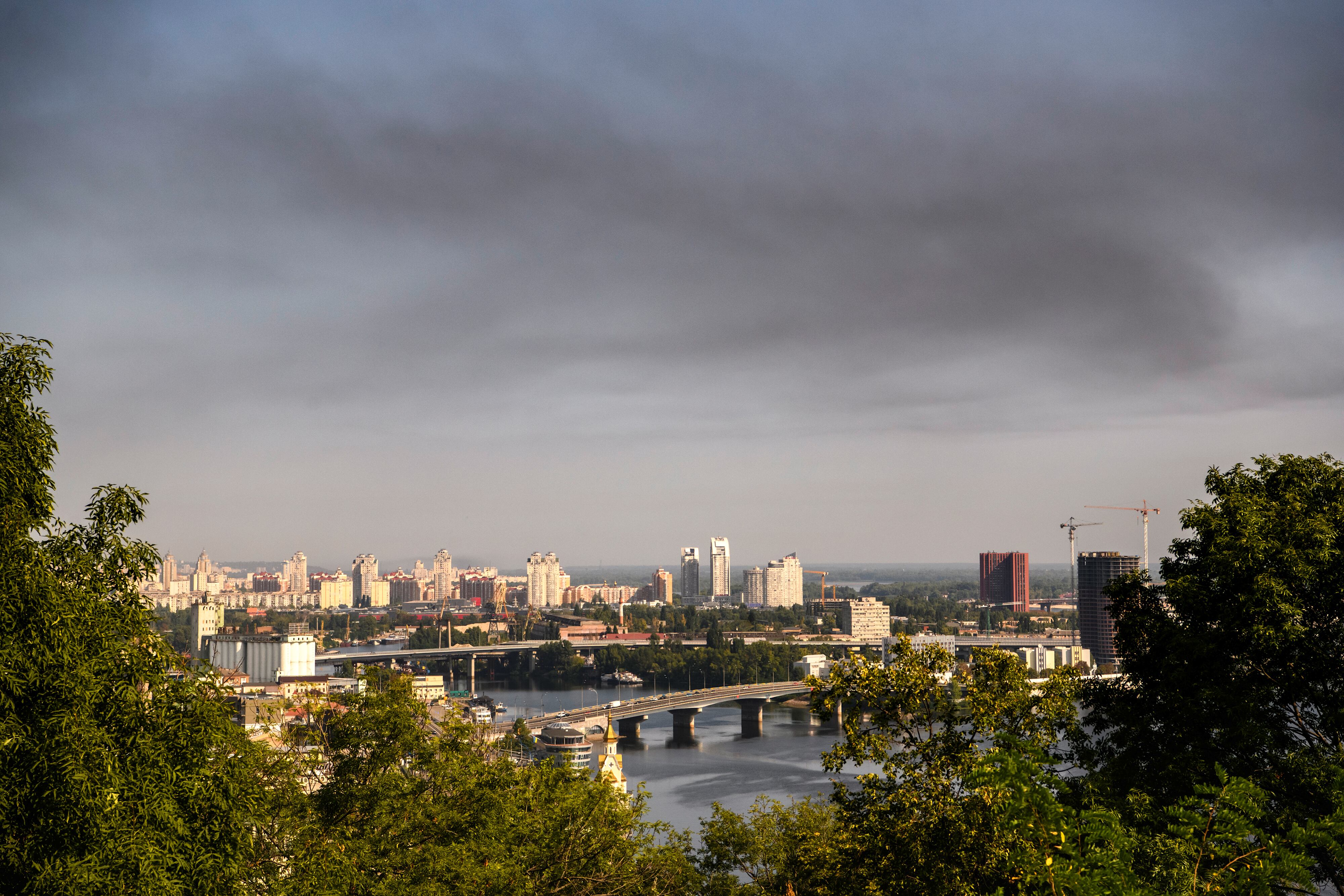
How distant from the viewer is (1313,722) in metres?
6.26

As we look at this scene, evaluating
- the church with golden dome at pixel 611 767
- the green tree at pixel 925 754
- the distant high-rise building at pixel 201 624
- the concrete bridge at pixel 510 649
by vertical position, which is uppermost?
the green tree at pixel 925 754

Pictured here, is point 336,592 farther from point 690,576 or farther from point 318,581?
point 690,576

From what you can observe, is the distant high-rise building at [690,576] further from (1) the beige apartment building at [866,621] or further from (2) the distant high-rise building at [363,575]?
(1) the beige apartment building at [866,621]

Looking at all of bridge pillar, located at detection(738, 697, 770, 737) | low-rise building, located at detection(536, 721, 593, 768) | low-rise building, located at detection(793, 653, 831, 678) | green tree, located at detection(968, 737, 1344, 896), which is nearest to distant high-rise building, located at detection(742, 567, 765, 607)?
low-rise building, located at detection(793, 653, 831, 678)

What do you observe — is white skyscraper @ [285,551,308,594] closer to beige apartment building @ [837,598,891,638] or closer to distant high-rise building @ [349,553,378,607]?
distant high-rise building @ [349,553,378,607]

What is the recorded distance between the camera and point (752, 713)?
37.1m

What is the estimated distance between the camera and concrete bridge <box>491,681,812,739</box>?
33.2 m

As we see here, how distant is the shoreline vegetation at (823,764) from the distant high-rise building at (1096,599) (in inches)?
2094

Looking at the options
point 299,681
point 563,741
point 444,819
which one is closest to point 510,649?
point 299,681

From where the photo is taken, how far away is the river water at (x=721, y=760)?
22.8m

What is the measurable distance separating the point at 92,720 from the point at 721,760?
27345 millimetres

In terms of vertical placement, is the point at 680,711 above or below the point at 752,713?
above

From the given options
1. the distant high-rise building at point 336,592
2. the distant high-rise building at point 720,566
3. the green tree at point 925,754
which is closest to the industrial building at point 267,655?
the green tree at point 925,754

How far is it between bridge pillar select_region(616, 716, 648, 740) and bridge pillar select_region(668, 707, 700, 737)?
1277 mm
